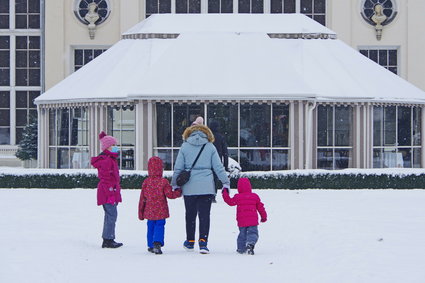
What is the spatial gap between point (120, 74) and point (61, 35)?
33.3ft

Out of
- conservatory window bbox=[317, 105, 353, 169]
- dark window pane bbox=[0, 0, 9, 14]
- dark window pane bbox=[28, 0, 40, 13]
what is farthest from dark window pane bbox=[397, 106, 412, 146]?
dark window pane bbox=[0, 0, 9, 14]

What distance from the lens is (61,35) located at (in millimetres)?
35688

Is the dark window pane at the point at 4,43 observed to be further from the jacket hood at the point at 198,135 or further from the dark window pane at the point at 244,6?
the jacket hood at the point at 198,135

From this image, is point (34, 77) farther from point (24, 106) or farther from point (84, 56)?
point (84, 56)

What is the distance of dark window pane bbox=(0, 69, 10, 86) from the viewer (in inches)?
1422

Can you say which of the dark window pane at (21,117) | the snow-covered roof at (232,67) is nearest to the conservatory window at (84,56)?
the dark window pane at (21,117)

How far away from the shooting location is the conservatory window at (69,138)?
85.5 feet

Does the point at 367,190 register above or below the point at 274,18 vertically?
below

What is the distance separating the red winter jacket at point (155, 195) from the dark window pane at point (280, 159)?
523 inches

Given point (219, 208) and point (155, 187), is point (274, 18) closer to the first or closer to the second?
point (219, 208)

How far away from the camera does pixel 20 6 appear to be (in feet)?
119

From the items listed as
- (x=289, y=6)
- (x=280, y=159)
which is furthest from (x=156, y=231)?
(x=289, y=6)

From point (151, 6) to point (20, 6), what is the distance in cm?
528

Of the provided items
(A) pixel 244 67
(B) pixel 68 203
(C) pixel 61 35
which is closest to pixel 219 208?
(B) pixel 68 203
